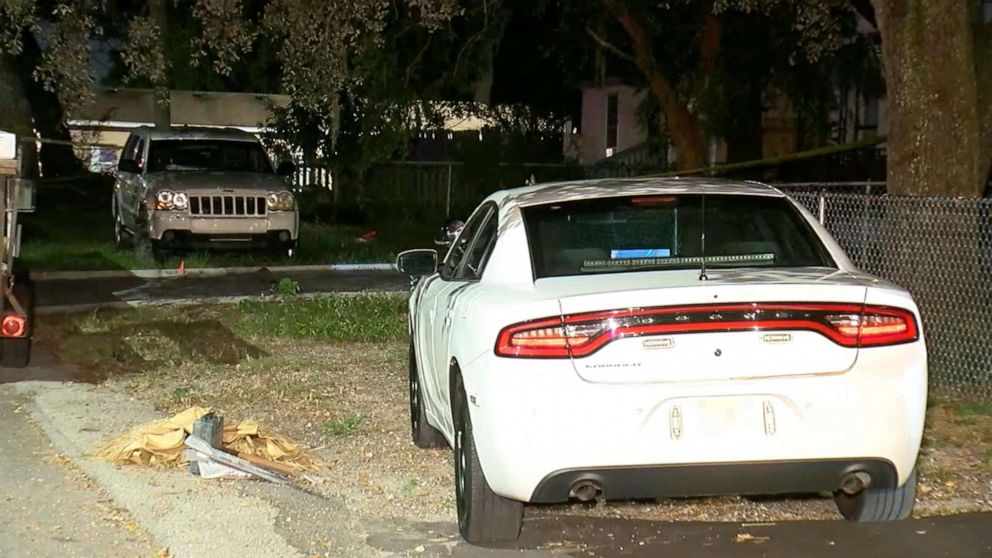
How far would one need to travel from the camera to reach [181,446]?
24.1ft

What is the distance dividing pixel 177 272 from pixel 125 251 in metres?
2.93

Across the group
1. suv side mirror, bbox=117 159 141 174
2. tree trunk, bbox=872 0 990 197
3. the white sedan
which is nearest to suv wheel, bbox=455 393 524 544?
the white sedan

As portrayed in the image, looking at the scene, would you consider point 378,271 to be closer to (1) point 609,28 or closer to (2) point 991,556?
(1) point 609,28

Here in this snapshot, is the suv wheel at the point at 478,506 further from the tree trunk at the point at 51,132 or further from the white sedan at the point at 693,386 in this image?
the tree trunk at the point at 51,132

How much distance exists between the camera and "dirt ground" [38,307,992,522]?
6.65m

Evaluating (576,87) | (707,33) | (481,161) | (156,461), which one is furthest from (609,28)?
(156,461)

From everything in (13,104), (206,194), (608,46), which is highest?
(608,46)

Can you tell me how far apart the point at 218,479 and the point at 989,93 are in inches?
294

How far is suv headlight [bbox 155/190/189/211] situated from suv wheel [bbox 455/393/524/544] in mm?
11694

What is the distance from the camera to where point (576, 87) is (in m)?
33.6

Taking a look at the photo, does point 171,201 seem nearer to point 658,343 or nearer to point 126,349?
point 126,349

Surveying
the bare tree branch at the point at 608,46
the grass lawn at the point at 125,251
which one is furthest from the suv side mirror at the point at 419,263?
the bare tree branch at the point at 608,46

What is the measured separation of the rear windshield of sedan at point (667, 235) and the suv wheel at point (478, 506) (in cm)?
81

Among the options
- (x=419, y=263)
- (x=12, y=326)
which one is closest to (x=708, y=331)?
(x=419, y=263)
